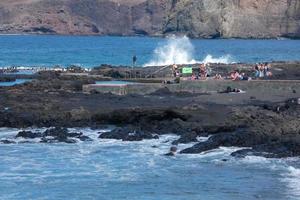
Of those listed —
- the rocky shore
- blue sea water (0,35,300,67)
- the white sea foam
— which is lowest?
the white sea foam

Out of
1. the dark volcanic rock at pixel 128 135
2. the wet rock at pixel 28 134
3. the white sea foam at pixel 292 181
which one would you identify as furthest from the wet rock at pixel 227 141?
the wet rock at pixel 28 134

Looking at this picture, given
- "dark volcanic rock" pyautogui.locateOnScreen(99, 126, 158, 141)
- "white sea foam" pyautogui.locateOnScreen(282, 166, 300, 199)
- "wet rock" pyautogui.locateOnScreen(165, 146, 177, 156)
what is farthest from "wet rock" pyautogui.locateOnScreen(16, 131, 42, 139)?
"white sea foam" pyautogui.locateOnScreen(282, 166, 300, 199)

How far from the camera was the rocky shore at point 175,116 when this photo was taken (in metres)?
25.7

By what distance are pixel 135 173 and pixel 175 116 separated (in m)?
9.21

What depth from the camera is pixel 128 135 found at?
27.7 m

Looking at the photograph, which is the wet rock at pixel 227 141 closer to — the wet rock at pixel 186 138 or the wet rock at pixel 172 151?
the wet rock at pixel 172 151

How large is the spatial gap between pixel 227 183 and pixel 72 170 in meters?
4.41

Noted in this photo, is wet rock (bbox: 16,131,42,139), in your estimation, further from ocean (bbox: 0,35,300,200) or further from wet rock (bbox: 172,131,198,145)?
wet rock (bbox: 172,131,198,145)

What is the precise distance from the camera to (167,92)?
41.4 m

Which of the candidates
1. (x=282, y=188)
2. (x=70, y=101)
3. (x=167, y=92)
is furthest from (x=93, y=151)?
(x=167, y=92)

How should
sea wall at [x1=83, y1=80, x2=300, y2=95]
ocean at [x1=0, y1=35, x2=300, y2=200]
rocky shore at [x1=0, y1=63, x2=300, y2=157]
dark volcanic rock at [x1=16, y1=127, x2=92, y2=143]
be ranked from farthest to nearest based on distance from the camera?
1. sea wall at [x1=83, y1=80, x2=300, y2=95]
2. dark volcanic rock at [x1=16, y1=127, x2=92, y2=143]
3. rocky shore at [x1=0, y1=63, x2=300, y2=157]
4. ocean at [x1=0, y1=35, x2=300, y2=200]

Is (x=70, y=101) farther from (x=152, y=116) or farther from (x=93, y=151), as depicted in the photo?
(x=93, y=151)

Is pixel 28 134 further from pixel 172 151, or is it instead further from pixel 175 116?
pixel 172 151

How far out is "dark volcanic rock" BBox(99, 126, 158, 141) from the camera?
27.4 meters
